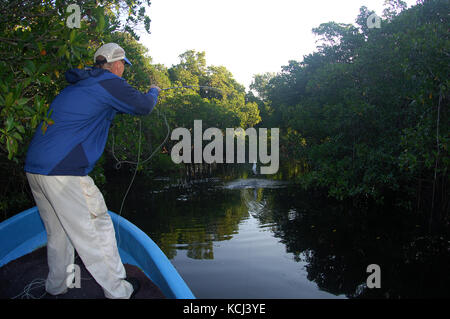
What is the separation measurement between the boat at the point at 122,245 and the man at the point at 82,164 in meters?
0.57

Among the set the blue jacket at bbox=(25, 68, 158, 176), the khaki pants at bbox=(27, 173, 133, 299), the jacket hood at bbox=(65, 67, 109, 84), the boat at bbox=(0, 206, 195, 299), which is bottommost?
the boat at bbox=(0, 206, 195, 299)

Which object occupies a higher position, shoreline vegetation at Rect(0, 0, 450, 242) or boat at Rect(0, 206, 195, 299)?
shoreline vegetation at Rect(0, 0, 450, 242)

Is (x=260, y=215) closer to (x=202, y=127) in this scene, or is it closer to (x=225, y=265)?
(x=225, y=265)

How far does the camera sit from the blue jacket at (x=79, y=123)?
278 centimetres

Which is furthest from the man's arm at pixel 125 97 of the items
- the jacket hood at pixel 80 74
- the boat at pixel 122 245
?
→ the boat at pixel 122 245

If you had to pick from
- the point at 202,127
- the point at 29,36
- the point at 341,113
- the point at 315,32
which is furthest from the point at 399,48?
the point at 202,127

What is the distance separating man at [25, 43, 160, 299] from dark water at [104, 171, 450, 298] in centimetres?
416

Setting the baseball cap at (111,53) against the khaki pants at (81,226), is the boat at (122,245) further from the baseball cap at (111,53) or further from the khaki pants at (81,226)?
the baseball cap at (111,53)

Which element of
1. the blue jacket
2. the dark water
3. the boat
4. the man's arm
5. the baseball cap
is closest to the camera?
the blue jacket

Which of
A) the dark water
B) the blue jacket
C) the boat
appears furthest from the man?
the dark water

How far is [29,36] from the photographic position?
134 inches

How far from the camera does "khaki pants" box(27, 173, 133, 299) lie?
2805mm

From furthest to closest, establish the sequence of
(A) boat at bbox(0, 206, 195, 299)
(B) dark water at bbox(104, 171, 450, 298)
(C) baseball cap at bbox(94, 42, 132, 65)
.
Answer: (B) dark water at bbox(104, 171, 450, 298)
(A) boat at bbox(0, 206, 195, 299)
(C) baseball cap at bbox(94, 42, 132, 65)

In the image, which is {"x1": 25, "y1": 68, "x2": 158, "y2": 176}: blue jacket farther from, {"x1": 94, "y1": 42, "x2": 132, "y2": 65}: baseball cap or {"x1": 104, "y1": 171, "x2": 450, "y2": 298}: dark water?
{"x1": 104, "y1": 171, "x2": 450, "y2": 298}: dark water
